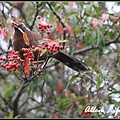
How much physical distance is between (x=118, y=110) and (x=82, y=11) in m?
1.82

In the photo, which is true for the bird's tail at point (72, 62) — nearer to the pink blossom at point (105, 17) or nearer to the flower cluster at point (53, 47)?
the pink blossom at point (105, 17)

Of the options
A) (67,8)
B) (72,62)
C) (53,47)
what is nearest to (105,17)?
(67,8)

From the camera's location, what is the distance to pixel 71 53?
410 centimetres

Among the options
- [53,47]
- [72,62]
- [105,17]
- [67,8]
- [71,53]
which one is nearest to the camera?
[53,47]

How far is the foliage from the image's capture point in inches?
140

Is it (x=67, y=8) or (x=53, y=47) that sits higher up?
(x=67, y=8)

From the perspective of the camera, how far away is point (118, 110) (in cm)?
296

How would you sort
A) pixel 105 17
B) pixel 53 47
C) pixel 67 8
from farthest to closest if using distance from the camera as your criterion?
1. pixel 105 17
2. pixel 67 8
3. pixel 53 47

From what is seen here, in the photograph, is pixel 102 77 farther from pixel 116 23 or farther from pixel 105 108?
pixel 116 23

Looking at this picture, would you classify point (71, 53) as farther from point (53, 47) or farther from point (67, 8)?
point (53, 47)

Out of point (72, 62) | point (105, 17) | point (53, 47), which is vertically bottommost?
point (72, 62)

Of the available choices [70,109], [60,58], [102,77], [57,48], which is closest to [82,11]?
[60,58]

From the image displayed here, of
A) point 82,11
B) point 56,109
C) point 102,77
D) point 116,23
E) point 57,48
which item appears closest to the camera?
point 57,48

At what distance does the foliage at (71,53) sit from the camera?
357 cm
